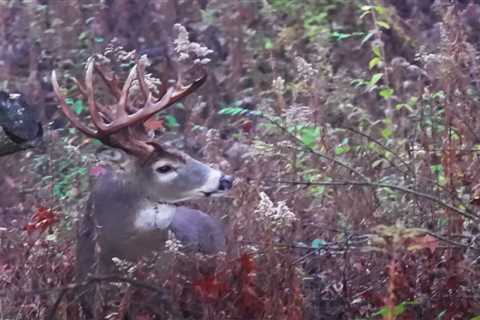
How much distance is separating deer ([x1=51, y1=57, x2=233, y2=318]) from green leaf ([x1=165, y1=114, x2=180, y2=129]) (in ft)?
7.62

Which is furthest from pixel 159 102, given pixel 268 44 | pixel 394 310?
pixel 268 44

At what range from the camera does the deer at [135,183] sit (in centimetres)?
502

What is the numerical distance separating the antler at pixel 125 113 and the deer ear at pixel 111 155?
0.14ft

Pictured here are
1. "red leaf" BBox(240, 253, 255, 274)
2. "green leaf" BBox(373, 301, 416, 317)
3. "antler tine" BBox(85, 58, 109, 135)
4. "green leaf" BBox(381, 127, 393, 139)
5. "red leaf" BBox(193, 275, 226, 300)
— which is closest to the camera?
"green leaf" BBox(373, 301, 416, 317)

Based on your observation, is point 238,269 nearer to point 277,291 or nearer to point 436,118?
point 277,291

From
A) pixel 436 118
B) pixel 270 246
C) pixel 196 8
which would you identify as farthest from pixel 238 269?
pixel 196 8

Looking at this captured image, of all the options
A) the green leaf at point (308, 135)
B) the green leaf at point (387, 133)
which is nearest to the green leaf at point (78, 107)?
the green leaf at point (308, 135)

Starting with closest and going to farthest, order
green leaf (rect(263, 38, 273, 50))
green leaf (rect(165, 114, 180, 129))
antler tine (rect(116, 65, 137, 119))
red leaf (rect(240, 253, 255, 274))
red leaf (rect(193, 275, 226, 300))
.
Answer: red leaf (rect(193, 275, 226, 300)) → red leaf (rect(240, 253, 255, 274)) → antler tine (rect(116, 65, 137, 119)) → green leaf (rect(165, 114, 180, 129)) → green leaf (rect(263, 38, 273, 50))

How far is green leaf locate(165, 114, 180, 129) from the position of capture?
25.1ft

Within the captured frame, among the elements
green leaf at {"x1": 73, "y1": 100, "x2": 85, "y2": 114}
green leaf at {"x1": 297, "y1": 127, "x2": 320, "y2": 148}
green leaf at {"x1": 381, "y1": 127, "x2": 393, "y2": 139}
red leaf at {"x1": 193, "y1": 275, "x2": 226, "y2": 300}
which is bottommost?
green leaf at {"x1": 73, "y1": 100, "x2": 85, "y2": 114}

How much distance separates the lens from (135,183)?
5.16m

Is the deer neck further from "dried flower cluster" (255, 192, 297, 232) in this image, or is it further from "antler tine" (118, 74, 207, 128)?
"dried flower cluster" (255, 192, 297, 232)

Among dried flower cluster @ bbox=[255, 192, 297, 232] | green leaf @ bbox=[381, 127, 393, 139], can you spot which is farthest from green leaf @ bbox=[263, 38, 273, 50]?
dried flower cluster @ bbox=[255, 192, 297, 232]

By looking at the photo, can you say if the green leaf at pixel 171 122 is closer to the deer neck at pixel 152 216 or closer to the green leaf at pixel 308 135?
the green leaf at pixel 308 135
